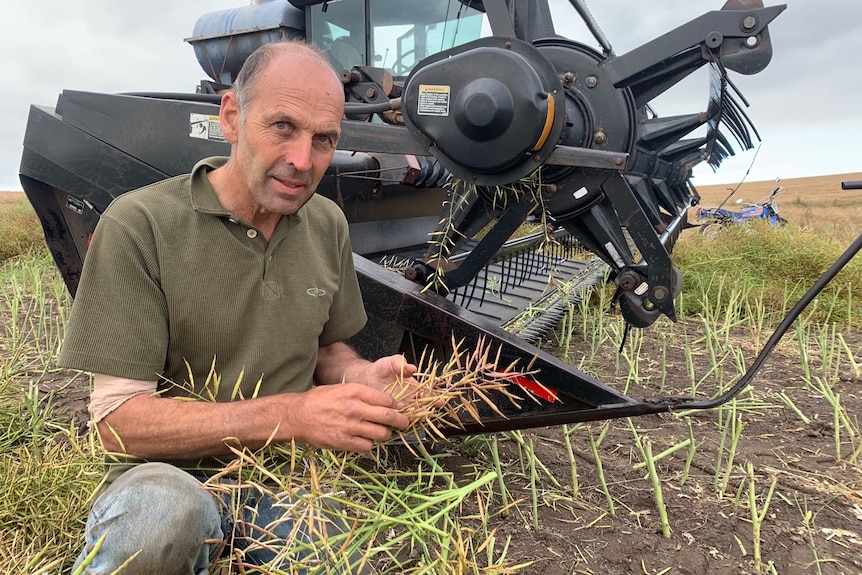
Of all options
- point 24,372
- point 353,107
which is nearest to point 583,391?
point 353,107

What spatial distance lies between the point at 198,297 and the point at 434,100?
1.18 meters

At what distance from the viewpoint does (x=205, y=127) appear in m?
2.60

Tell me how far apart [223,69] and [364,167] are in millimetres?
2710

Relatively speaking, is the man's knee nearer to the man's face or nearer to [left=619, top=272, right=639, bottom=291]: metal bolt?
the man's face

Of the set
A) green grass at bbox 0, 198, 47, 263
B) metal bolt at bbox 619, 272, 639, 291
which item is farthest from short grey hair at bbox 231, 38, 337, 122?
green grass at bbox 0, 198, 47, 263

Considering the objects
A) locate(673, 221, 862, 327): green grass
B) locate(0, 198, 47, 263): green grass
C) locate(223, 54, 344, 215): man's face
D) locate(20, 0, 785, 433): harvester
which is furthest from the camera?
locate(0, 198, 47, 263): green grass

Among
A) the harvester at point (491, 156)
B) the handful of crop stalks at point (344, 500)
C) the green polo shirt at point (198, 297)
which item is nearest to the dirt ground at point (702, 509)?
the harvester at point (491, 156)

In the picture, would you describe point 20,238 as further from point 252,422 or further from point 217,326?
point 252,422

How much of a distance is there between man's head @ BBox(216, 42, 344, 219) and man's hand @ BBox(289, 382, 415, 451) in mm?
577

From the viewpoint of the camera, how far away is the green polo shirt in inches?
56.3

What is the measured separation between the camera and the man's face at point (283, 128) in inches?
63.4

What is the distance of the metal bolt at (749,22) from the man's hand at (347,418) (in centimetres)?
193

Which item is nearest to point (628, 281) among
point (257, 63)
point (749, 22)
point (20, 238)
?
point (749, 22)

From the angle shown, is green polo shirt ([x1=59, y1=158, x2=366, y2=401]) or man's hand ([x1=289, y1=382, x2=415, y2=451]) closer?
man's hand ([x1=289, y1=382, x2=415, y2=451])
